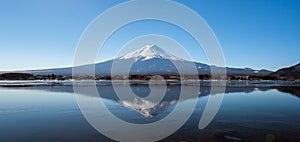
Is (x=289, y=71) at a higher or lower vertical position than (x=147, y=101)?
higher

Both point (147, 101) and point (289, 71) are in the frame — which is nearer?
point (147, 101)

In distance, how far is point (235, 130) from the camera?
9469mm

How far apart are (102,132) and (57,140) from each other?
5.05 ft

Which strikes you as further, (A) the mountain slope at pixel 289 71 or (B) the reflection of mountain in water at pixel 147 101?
(A) the mountain slope at pixel 289 71

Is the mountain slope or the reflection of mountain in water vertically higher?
the mountain slope

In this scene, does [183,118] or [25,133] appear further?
[183,118]

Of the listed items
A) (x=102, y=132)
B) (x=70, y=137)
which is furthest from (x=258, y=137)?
(x=70, y=137)

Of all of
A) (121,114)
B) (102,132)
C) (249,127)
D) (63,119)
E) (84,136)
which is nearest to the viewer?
(84,136)

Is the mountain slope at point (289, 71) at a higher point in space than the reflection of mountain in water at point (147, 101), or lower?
higher

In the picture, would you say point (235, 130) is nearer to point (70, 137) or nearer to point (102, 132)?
point (102, 132)

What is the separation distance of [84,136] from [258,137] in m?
4.83

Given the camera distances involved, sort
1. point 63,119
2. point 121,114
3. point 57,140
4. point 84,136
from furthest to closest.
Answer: point 121,114 → point 63,119 → point 84,136 → point 57,140

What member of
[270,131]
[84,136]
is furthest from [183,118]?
[84,136]

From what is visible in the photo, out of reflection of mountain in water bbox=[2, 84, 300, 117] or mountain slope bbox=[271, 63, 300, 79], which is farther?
mountain slope bbox=[271, 63, 300, 79]
